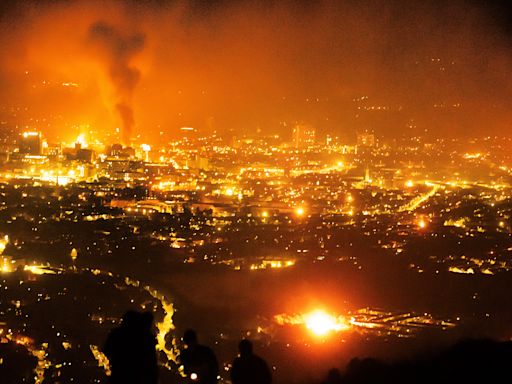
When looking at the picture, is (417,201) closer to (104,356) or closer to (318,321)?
(318,321)

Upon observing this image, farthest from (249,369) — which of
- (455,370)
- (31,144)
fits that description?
(31,144)

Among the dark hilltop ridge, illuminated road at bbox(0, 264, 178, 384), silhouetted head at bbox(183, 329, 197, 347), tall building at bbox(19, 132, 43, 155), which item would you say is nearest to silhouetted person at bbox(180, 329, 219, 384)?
silhouetted head at bbox(183, 329, 197, 347)

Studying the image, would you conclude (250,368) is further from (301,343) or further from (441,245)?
(441,245)

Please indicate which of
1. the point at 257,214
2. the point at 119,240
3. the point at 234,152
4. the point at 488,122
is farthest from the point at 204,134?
the point at 119,240

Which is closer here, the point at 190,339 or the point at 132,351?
the point at 132,351

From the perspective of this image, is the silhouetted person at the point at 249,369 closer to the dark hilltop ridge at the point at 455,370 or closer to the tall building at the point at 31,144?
the dark hilltop ridge at the point at 455,370
